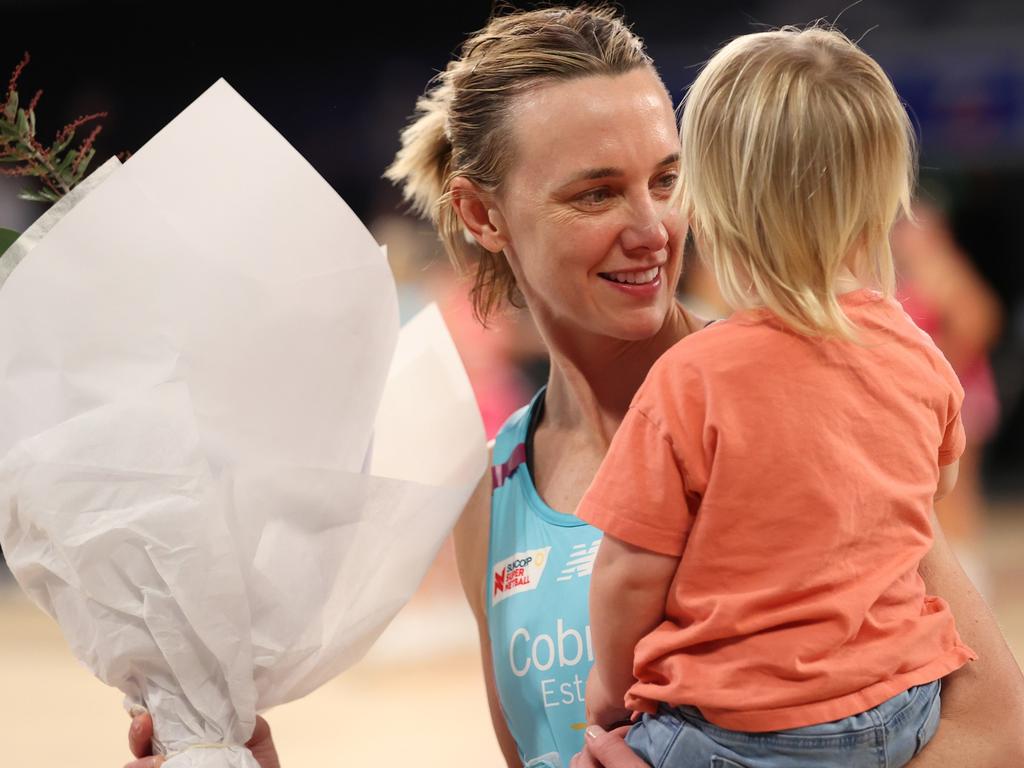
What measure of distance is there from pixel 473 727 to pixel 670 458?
3587 mm

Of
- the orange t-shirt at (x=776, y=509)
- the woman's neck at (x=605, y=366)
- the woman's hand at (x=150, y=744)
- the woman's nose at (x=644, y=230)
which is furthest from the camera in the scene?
the woman's neck at (x=605, y=366)

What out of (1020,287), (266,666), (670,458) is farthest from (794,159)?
(1020,287)

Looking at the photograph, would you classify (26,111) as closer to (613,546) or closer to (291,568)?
(291,568)

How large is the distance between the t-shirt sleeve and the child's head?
143 millimetres

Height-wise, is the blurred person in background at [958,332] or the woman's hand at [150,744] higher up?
the woman's hand at [150,744]

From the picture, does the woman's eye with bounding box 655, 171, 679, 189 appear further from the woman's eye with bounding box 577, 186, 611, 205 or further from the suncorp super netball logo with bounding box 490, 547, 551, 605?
the suncorp super netball logo with bounding box 490, 547, 551, 605

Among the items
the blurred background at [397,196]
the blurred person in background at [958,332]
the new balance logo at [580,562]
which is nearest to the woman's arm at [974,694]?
the new balance logo at [580,562]

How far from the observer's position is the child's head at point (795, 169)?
1.09 metres

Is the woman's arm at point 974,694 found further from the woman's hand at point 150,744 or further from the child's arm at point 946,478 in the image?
the woman's hand at point 150,744

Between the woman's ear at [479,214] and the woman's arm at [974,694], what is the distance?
0.64 meters

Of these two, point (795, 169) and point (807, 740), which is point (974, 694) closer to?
point (807, 740)

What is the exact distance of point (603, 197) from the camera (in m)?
1.49

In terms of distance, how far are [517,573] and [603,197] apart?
440mm

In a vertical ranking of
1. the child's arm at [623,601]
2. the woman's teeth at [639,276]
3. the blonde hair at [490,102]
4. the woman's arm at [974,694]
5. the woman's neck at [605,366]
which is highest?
the blonde hair at [490,102]
